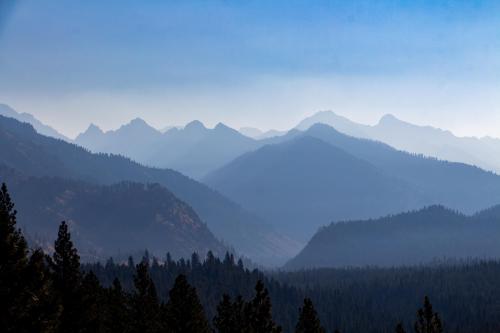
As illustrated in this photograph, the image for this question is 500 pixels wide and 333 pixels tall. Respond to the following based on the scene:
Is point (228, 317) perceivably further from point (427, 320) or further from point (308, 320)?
point (427, 320)

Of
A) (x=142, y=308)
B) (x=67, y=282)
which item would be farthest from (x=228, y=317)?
(x=67, y=282)

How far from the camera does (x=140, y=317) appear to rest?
3007 inches

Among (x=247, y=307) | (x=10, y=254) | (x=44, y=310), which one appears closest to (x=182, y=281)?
(x=247, y=307)

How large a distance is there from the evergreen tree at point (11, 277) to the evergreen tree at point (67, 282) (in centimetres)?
1728

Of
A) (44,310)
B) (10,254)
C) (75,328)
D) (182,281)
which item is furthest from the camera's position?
(182,281)

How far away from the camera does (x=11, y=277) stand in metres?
44.5

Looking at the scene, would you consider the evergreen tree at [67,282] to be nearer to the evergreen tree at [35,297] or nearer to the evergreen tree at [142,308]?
the evergreen tree at [142,308]

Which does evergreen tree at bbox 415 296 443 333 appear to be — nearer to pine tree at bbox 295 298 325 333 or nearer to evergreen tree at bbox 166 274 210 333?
pine tree at bbox 295 298 325 333

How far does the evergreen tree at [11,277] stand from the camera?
144 feet

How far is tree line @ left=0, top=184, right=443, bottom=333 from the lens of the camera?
147 ft

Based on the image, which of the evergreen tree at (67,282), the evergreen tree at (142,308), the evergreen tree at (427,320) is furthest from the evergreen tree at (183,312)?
the evergreen tree at (427,320)

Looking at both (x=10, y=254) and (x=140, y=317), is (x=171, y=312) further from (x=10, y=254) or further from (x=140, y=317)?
(x=10, y=254)

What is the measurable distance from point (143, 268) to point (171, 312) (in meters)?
5.87

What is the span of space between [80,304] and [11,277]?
19551mm
